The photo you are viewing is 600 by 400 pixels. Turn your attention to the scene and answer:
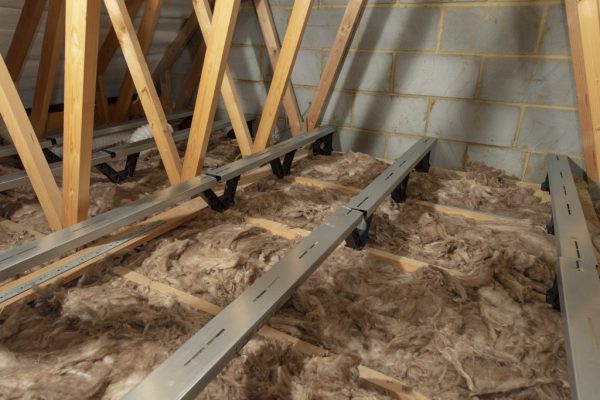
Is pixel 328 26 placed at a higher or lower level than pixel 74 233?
higher

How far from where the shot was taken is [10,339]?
1.19 metres

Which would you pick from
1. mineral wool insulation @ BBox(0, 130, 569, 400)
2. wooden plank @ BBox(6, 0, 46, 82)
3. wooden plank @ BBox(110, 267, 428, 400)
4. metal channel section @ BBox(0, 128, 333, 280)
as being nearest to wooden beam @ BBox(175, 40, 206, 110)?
wooden plank @ BBox(6, 0, 46, 82)

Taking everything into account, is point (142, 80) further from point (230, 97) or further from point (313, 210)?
point (313, 210)

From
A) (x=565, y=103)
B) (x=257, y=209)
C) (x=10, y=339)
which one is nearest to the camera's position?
(x=10, y=339)

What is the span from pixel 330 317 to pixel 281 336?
A: 18 centimetres

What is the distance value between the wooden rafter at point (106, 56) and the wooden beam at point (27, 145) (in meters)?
1.47

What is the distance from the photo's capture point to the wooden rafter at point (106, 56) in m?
2.73

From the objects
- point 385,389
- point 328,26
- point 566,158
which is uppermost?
point 328,26

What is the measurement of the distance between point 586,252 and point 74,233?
183 centimetres

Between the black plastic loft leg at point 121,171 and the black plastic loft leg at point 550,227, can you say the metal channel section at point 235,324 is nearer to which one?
the black plastic loft leg at point 550,227

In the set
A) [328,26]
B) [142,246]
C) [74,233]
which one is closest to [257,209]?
[142,246]

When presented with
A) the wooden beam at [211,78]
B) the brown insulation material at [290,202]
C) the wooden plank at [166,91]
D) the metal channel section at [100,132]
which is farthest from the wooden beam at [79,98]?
the wooden plank at [166,91]

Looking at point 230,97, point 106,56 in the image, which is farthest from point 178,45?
point 230,97

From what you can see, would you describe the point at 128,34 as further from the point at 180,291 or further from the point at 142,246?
the point at 180,291
